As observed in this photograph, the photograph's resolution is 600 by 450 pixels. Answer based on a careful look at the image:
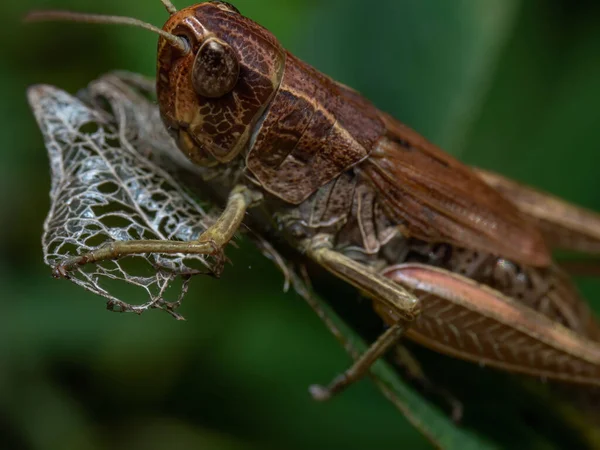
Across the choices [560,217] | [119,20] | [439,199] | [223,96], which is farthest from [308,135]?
→ [560,217]

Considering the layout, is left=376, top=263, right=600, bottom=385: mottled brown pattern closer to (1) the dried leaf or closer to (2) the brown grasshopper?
(2) the brown grasshopper

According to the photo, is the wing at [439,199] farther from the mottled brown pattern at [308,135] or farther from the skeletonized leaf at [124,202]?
the skeletonized leaf at [124,202]

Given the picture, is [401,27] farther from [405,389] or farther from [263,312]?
[405,389]

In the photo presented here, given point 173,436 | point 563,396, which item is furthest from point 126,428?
point 563,396

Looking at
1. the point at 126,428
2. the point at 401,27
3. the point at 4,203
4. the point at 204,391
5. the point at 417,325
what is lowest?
the point at 126,428

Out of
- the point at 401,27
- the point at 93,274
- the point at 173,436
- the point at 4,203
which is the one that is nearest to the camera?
the point at 93,274

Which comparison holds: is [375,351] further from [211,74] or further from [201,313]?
[211,74]
